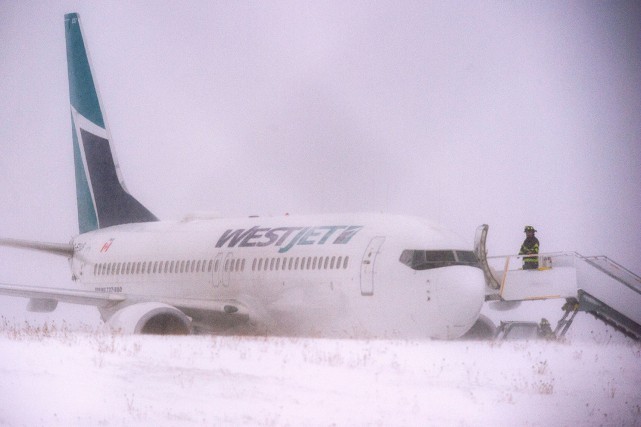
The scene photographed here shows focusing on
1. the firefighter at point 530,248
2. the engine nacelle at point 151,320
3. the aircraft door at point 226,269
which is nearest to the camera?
the engine nacelle at point 151,320

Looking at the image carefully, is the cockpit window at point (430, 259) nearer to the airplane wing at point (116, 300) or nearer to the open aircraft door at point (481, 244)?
the open aircraft door at point (481, 244)

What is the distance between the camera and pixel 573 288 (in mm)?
26797

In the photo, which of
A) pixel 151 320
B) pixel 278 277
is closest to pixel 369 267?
pixel 278 277

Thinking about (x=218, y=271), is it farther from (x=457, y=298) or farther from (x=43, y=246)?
(x=43, y=246)

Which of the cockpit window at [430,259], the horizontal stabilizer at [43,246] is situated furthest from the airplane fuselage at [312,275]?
the horizontal stabilizer at [43,246]

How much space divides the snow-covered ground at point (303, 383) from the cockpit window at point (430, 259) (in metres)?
1.70

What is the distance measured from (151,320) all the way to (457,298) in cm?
762

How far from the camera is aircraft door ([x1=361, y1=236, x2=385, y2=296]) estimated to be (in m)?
23.5

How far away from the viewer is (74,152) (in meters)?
37.7

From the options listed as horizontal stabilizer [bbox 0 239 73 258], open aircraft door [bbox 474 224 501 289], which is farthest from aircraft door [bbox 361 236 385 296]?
horizontal stabilizer [bbox 0 239 73 258]

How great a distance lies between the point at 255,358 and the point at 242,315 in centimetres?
690

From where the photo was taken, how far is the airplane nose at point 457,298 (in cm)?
2242

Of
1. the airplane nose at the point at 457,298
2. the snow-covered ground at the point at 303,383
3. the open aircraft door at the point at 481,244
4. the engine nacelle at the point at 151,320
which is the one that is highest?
the open aircraft door at the point at 481,244

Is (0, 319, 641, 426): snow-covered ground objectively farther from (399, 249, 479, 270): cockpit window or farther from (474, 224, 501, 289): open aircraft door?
(474, 224, 501, 289): open aircraft door
